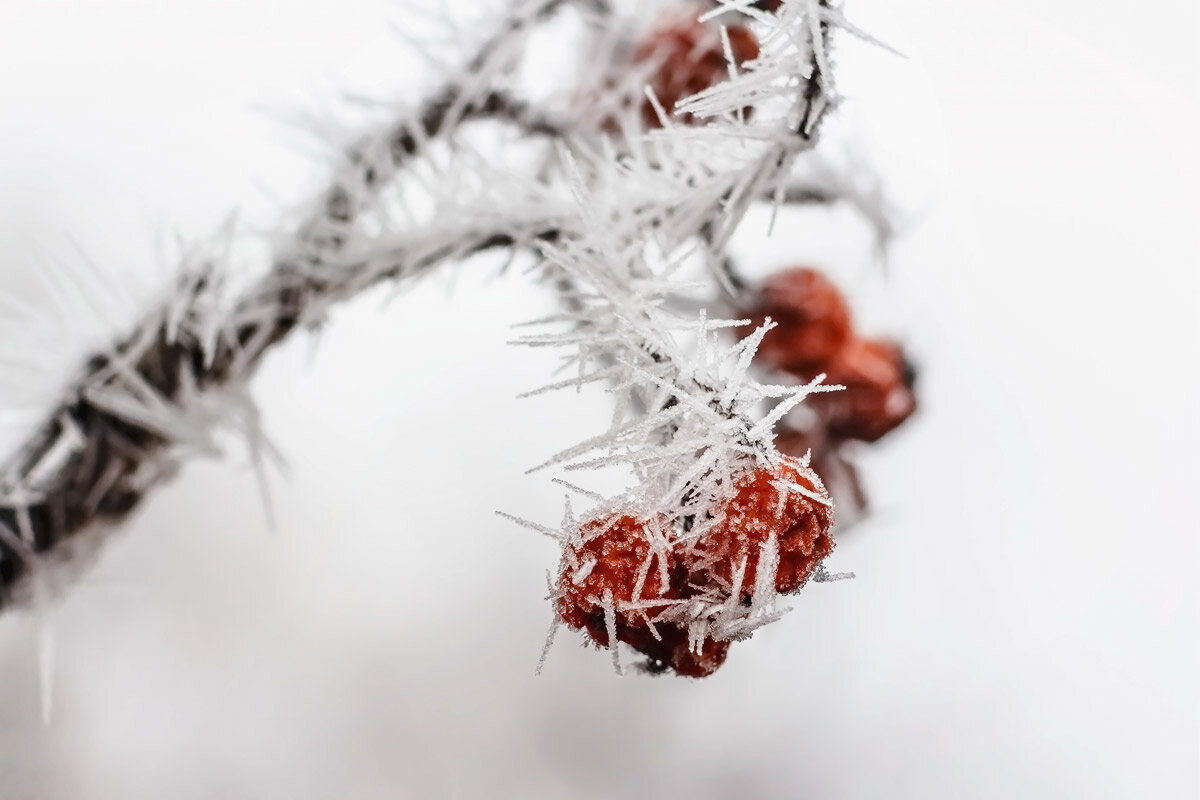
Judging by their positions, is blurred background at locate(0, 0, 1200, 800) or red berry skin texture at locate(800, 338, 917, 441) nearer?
red berry skin texture at locate(800, 338, 917, 441)

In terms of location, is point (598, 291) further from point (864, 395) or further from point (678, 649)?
point (864, 395)

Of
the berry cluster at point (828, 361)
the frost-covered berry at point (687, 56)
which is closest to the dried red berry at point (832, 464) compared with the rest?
the berry cluster at point (828, 361)

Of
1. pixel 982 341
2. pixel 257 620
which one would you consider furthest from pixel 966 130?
pixel 257 620

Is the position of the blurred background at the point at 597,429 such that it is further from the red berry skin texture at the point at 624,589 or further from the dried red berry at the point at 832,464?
the red berry skin texture at the point at 624,589

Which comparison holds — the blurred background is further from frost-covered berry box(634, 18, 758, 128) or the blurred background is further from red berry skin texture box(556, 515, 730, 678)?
red berry skin texture box(556, 515, 730, 678)

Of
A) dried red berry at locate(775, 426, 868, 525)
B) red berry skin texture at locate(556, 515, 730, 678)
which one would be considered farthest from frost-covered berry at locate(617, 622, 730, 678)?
dried red berry at locate(775, 426, 868, 525)

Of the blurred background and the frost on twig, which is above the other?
the frost on twig

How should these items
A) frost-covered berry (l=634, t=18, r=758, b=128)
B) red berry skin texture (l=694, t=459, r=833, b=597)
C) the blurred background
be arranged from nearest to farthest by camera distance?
1. red berry skin texture (l=694, t=459, r=833, b=597)
2. frost-covered berry (l=634, t=18, r=758, b=128)
3. the blurred background
